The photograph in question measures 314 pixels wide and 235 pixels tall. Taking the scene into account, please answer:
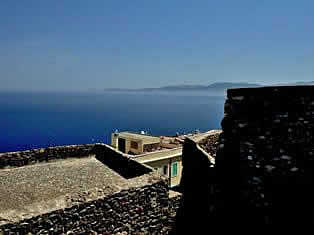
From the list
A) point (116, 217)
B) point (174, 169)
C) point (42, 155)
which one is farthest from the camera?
point (174, 169)

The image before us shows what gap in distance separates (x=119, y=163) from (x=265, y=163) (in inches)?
320

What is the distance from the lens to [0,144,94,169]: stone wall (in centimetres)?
1235

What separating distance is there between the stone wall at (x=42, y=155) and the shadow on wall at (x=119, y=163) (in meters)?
0.62

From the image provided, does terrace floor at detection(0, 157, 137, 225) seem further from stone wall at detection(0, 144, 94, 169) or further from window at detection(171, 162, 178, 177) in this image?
window at detection(171, 162, 178, 177)

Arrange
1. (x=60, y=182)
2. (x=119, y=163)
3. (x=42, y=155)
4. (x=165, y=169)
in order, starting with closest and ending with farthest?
1. (x=60, y=182)
2. (x=119, y=163)
3. (x=42, y=155)
4. (x=165, y=169)

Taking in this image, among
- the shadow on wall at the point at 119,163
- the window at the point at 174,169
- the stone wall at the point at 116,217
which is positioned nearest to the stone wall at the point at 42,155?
the shadow on wall at the point at 119,163

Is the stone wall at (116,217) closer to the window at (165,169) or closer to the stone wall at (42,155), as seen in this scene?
the stone wall at (42,155)

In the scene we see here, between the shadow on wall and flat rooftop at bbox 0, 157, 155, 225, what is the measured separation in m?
0.22

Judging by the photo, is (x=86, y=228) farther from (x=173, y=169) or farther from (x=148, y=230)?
(x=173, y=169)

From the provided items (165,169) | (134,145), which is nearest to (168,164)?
(165,169)

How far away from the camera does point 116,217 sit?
6.65 m

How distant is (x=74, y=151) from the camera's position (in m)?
13.9

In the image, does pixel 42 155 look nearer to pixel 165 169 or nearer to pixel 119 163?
pixel 119 163

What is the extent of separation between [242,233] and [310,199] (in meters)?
0.99
